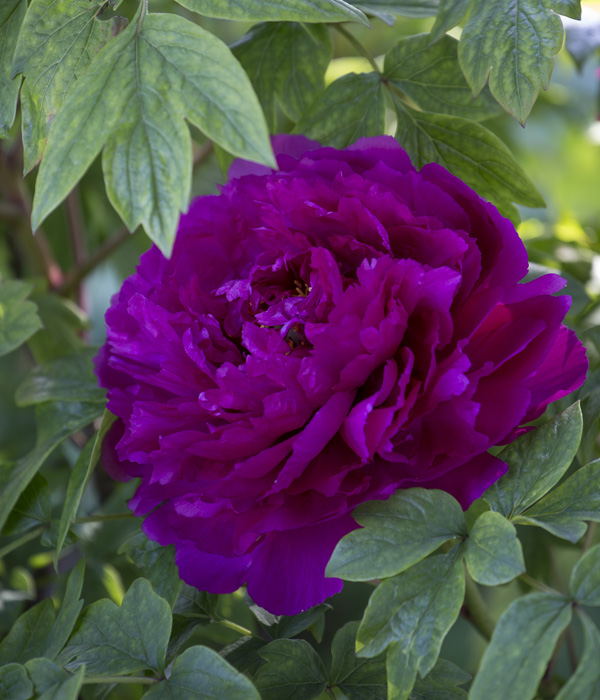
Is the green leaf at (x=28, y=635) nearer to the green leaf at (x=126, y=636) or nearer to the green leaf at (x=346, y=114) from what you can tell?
the green leaf at (x=126, y=636)

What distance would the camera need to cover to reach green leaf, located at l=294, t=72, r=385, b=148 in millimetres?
387

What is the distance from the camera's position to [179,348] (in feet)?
1.03

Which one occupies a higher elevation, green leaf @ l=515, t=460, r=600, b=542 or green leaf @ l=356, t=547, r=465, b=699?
green leaf @ l=515, t=460, r=600, b=542

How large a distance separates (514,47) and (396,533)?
207 millimetres

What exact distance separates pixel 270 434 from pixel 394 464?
0.05 metres

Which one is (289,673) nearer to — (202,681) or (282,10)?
(202,681)

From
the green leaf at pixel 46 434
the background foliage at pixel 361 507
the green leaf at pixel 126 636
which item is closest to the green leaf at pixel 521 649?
the background foliage at pixel 361 507

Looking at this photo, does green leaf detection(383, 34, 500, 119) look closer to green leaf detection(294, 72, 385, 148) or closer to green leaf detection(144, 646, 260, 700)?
green leaf detection(294, 72, 385, 148)

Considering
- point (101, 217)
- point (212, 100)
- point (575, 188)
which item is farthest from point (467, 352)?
point (575, 188)

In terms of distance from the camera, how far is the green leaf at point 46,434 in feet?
1.25

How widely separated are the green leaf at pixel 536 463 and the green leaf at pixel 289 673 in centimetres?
10

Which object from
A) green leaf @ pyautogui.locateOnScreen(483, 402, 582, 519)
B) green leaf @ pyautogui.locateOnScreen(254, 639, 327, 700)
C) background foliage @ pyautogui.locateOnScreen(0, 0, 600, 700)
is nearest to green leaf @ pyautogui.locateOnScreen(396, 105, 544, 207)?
background foliage @ pyautogui.locateOnScreen(0, 0, 600, 700)

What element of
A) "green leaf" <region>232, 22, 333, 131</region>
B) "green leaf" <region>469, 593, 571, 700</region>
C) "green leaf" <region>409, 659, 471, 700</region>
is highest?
"green leaf" <region>232, 22, 333, 131</region>

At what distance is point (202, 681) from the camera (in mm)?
268
